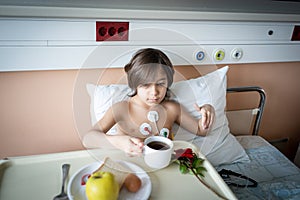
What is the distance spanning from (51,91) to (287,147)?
5.83 feet

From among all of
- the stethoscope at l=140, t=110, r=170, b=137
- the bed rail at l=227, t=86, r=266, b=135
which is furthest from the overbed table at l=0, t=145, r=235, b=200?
the bed rail at l=227, t=86, r=266, b=135

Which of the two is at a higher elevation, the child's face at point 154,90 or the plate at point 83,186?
the child's face at point 154,90

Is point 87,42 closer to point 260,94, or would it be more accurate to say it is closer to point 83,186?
point 83,186

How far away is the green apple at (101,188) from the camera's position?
2.51 ft

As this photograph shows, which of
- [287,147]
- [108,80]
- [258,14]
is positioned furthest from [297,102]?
[108,80]

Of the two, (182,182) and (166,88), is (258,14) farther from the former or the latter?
(182,182)

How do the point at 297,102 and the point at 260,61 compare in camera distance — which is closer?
the point at 260,61

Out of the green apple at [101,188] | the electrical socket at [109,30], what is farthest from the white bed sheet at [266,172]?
the electrical socket at [109,30]

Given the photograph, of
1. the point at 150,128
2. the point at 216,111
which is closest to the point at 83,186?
the point at 150,128

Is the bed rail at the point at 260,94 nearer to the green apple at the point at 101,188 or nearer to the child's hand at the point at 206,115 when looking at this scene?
the child's hand at the point at 206,115

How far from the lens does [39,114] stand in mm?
1391

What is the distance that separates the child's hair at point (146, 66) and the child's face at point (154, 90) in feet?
0.05

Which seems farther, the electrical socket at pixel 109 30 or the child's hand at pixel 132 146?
→ the electrical socket at pixel 109 30

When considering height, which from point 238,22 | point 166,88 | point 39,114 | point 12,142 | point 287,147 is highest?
point 238,22
